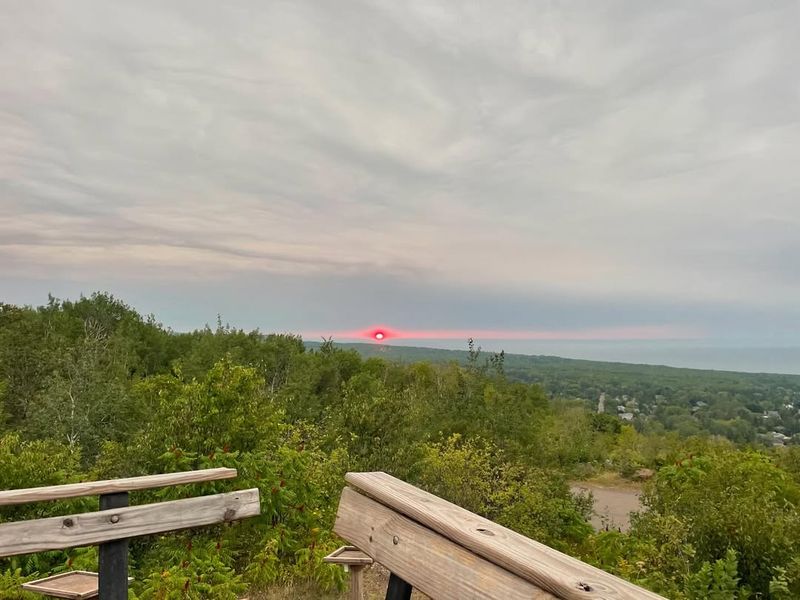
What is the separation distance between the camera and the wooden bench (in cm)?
219

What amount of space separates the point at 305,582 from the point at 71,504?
382 centimetres

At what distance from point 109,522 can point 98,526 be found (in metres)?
0.04

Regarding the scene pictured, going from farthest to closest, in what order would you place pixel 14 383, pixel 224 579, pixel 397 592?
1. pixel 14 383
2. pixel 224 579
3. pixel 397 592

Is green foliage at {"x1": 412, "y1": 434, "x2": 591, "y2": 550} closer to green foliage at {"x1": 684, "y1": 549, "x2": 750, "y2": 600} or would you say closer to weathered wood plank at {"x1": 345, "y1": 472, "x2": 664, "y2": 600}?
green foliage at {"x1": 684, "y1": 549, "x2": 750, "y2": 600}

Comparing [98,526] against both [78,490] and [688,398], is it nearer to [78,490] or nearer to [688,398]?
[78,490]

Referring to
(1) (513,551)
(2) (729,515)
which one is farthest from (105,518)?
(2) (729,515)

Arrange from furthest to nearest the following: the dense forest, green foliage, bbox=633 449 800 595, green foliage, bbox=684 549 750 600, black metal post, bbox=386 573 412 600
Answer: green foliage, bbox=633 449 800 595 < the dense forest < green foliage, bbox=684 549 750 600 < black metal post, bbox=386 573 412 600

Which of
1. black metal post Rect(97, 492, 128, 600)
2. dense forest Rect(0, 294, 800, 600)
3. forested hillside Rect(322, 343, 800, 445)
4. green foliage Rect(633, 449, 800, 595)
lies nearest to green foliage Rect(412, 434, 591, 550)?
dense forest Rect(0, 294, 800, 600)

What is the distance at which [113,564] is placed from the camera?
2.26 m

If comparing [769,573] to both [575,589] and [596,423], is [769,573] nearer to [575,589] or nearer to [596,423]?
[575,589]

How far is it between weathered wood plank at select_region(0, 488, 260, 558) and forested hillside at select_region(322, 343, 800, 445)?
161ft

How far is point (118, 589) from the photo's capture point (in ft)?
7.26

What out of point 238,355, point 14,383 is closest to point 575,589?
point 14,383

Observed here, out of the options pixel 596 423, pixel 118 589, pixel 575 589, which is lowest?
pixel 596 423
